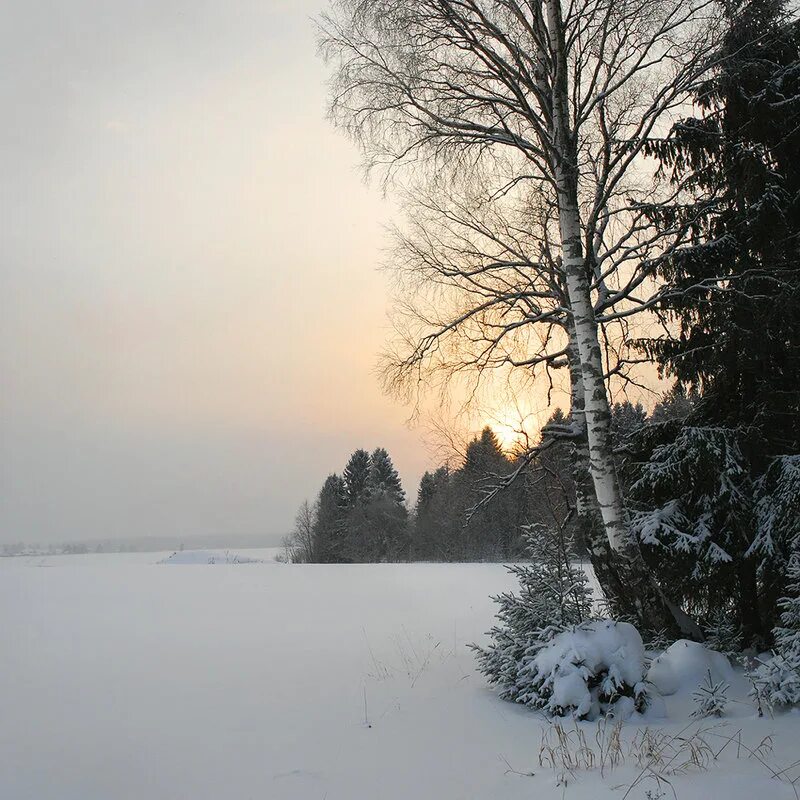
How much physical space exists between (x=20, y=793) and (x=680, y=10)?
9.01 meters

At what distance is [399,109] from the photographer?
732cm

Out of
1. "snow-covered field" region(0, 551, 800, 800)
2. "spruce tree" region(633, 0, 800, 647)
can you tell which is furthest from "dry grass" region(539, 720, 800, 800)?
"spruce tree" region(633, 0, 800, 647)

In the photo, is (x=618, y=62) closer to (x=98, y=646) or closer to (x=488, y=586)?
(x=98, y=646)

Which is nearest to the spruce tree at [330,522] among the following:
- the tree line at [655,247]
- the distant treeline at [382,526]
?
the distant treeline at [382,526]

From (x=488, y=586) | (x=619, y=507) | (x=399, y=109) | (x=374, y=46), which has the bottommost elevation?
(x=488, y=586)

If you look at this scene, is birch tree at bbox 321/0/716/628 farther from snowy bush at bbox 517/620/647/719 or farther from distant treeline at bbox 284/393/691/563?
distant treeline at bbox 284/393/691/563

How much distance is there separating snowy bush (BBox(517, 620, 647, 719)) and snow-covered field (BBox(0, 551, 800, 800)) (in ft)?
0.68

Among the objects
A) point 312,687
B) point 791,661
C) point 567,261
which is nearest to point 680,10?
point 567,261

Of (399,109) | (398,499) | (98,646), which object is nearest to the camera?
(399,109)

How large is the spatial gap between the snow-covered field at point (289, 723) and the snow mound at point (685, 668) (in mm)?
96

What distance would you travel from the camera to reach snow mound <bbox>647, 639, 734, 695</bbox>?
207 inches

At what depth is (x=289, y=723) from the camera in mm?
4977

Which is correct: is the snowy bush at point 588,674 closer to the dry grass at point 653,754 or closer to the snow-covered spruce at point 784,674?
the dry grass at point 653,754

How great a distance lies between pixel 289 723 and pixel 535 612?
236 centimetres
